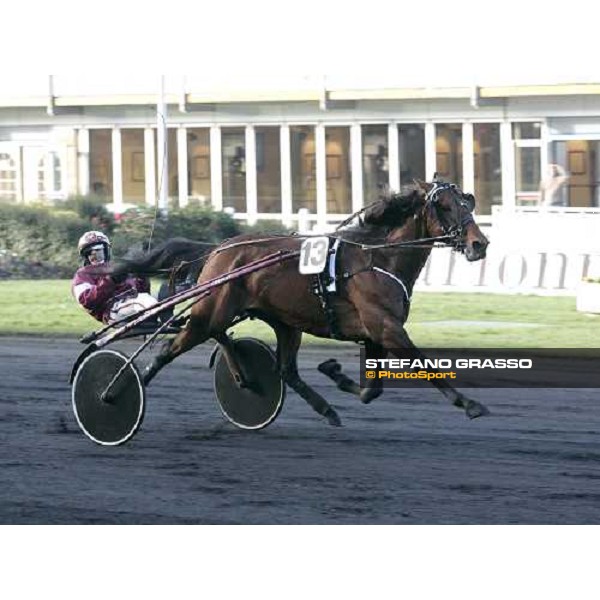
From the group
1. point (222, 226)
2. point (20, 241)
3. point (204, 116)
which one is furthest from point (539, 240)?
point (204, 116)

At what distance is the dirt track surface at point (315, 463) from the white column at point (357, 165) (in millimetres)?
17473

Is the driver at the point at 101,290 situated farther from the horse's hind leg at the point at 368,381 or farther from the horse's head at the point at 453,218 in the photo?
the horse's head at the point at 453,218

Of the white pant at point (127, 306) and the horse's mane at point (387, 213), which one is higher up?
the horse's mane at point (387, 213)

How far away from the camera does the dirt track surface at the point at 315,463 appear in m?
8.21

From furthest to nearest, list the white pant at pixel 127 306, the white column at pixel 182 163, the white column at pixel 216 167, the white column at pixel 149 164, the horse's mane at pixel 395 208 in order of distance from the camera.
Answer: the white column at pixel 149 164, the white column at pixel 182 163, the white column at pixel 216 167, the white pant at pixel 127 306, the horse's mane at pixel 395 208

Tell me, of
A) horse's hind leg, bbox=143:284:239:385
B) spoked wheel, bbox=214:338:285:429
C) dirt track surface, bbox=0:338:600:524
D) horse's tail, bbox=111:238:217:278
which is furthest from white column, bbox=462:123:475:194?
horse's hind leg, bbox=143:284:239:385

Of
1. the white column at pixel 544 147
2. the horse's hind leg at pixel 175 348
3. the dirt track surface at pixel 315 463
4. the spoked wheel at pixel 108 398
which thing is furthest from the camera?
the white column at pixel 544 147

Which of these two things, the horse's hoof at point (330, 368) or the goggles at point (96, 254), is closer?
the horse's hoof at point (330, 368)

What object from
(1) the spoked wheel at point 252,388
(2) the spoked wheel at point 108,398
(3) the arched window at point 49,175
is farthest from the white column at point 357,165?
(2) the spoked wheel at point 108,398

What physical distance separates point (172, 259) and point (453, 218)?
7.31ft

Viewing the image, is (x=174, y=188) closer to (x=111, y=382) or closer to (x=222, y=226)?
(x=222, y=226)

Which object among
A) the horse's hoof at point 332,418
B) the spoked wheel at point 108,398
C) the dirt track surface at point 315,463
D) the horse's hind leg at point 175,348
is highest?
the horse's hind leg at point 175,348

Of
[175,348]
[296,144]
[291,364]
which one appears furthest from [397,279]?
[296,144]

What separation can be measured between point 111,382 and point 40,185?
2455 cm
